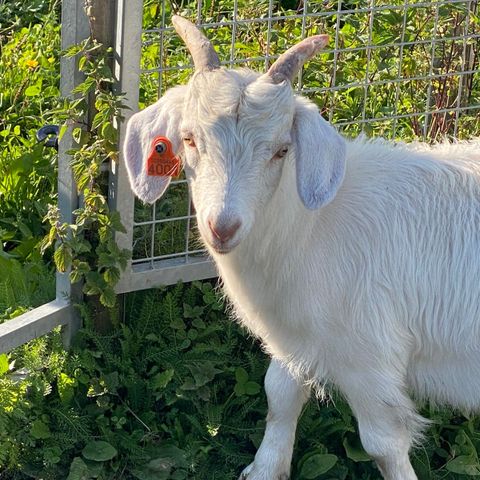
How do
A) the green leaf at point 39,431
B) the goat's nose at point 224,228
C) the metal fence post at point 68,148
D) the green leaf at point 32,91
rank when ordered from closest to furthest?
1. the goat's nose at point 224,228
2. the metal fence post at point 68,148
3. the green leaf at point 39,431
4. the green leaf at point 32,91

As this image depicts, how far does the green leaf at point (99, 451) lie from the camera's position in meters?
4.61

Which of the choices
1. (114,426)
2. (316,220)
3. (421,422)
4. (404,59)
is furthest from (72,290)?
(404,59)

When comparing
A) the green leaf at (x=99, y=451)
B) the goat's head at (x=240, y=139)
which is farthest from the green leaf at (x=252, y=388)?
the goat's head at (x=240, y=139)

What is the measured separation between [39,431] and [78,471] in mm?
250

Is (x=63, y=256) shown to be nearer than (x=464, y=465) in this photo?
Yes

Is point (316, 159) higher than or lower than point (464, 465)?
higher

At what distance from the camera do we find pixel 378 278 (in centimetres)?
413

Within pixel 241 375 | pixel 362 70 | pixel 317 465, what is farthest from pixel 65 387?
pixel 362 70

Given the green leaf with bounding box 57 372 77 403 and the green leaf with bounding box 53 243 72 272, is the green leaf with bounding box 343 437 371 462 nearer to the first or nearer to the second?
the green leaf with bounding box 57 372 77 403

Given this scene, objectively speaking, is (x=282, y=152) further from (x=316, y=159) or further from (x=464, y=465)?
(x=464, y=465)

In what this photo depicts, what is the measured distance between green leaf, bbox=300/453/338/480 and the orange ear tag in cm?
150

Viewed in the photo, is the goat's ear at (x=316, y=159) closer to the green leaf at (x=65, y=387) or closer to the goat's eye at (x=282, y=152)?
the goat's eye at (x=282, y=152)

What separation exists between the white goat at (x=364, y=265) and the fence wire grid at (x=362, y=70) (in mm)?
998

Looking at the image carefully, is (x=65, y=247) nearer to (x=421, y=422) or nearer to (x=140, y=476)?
(x=140, y=476)
